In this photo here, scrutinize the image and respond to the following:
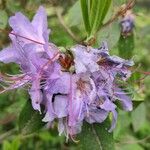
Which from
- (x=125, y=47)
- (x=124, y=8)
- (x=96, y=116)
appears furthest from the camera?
(x=125, y=47)

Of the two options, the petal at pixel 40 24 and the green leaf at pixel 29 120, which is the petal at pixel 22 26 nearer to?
the petal at pixel 40 24

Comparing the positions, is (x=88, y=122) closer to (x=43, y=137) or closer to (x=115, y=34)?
(x=115, y=34)

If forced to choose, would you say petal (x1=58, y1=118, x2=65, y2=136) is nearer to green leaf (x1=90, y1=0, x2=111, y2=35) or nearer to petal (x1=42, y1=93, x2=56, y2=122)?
petal (x1=42, y1=93, x2=56, y2=122)

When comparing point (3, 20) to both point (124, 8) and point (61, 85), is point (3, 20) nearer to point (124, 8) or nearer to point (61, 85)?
point (124, 8)

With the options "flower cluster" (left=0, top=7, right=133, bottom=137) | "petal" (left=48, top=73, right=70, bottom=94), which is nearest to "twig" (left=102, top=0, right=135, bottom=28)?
"flower cluster" (left=0, top=7, right=133, bottom=137)

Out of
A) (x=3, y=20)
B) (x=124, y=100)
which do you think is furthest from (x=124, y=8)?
(x=3, y=20)

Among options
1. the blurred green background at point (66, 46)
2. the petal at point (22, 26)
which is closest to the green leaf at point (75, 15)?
the blurred green background at point (66, 46)
